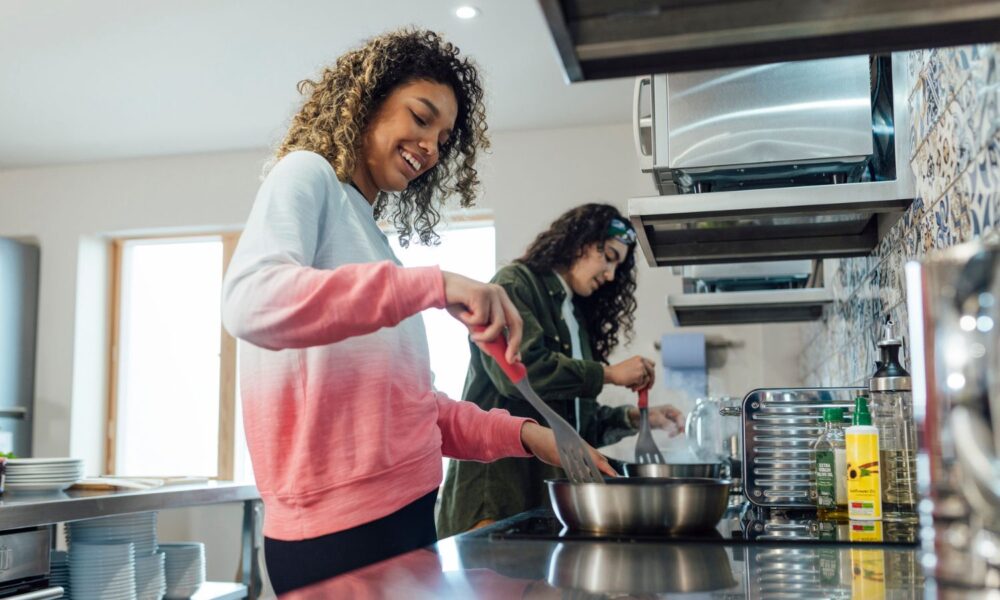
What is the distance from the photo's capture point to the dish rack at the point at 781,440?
134 cm

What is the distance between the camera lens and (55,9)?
3246 millimetres

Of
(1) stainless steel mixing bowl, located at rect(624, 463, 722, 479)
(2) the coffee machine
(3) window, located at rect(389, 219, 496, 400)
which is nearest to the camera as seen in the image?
(2) the coffee machine

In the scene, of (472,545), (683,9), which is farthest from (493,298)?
(683,9)

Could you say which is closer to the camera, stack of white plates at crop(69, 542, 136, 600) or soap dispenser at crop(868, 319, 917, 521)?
soap dispenser at crop(868, 319, 917, 521)

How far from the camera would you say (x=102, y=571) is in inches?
94.7

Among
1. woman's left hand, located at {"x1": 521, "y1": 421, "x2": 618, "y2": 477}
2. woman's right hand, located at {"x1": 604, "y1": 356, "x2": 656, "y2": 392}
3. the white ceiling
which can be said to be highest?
the white ceiling

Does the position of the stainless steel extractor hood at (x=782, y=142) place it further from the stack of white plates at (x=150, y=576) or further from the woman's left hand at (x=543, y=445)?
the stack of white plates at (x=150, y=576)

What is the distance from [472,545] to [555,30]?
519 mm

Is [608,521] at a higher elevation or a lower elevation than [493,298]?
lower

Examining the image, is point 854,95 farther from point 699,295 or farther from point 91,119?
point 91,119

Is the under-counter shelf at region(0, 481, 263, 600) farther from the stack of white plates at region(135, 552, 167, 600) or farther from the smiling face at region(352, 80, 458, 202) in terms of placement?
the smiling face at region(352, 80, 458, 202)

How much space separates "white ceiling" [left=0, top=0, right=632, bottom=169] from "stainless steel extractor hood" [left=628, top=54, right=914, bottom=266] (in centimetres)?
132

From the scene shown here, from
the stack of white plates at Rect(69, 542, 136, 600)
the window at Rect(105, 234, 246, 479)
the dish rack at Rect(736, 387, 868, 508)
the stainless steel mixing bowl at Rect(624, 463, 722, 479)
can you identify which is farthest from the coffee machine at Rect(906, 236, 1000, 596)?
the window at Rect(105, 234, 246, 479)

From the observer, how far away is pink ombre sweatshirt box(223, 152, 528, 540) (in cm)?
95
